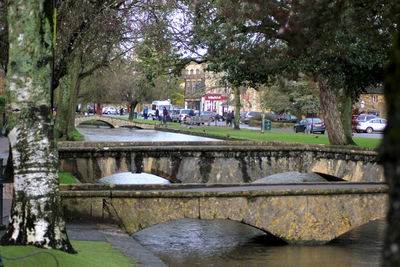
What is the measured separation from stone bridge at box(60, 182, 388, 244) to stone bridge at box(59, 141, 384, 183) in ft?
21.7

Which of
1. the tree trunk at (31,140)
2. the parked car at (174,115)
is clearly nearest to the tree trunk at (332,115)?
the tree trunk at (31,140)

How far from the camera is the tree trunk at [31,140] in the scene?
352 inches

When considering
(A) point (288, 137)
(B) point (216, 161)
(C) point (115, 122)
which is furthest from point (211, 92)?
(B) point (216, 161)

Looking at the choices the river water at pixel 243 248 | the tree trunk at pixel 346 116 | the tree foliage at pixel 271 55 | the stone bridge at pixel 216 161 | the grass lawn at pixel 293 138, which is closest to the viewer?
the river water at pixel 243 248

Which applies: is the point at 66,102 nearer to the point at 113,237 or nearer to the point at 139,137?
the point at 139,137

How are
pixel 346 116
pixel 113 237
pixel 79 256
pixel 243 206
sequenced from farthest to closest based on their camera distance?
pixel 346 116
pixel 243 206
pixel 113 237
pixel 79 256

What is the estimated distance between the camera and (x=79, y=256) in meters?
9.36

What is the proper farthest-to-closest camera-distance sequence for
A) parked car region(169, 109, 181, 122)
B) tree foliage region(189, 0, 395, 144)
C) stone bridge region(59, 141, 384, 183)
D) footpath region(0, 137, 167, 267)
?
parked car region(169, 109, 181, 122)
tree foliage region(189, 0, 395, 144)
stone bridge region(59, 141, 384, 183)
footpath region(0, 137, 167, 267)

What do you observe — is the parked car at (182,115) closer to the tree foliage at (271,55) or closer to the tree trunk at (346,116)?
the tree trunk at (346,116)

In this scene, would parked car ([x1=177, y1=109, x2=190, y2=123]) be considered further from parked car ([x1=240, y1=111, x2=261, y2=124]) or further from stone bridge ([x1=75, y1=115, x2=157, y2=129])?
stone bridge ([x1=75, y1=115, x2=157, y2=129])

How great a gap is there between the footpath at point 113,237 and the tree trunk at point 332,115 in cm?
1920

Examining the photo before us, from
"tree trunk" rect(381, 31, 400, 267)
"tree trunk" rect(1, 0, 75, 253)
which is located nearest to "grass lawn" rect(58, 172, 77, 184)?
"tree trunk" rect(1, 0, 75, 253)

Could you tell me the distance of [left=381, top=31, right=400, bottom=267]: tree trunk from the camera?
2.73m

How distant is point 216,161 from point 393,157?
73.4ft
